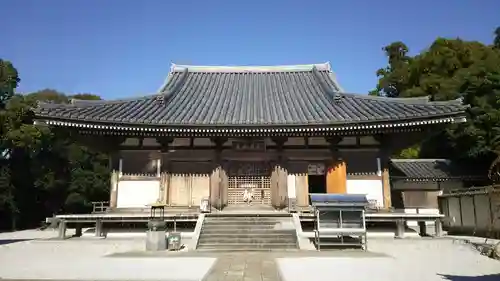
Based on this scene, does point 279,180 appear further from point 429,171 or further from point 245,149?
point 429,171

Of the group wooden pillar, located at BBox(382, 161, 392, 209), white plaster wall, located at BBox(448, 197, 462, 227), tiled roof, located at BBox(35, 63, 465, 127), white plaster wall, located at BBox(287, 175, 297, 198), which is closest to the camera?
tiled roof, located at BBox(35, 63, 465, 127)

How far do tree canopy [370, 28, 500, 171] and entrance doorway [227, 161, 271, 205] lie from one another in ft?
27.7

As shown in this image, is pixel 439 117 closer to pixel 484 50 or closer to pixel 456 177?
pixel 456 177

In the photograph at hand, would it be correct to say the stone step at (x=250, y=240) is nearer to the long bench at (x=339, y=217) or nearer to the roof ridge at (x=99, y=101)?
the long bench at (x=339, y=217)

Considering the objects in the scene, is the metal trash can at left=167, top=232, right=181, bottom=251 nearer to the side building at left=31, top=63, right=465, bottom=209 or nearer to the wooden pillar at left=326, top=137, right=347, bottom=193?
the side building at left=31, top=63, right=465, bottom=209

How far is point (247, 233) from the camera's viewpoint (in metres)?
12.4

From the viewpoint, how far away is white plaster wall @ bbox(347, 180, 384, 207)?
15.3 meters

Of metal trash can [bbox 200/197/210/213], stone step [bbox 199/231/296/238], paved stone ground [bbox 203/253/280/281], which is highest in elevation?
metal trash can [bbox 200/197/210/213]

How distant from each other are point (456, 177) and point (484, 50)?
16.6 m

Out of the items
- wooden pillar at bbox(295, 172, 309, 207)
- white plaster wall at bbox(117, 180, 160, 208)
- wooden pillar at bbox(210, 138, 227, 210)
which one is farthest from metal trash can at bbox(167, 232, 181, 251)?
wooden pillar at bbox(295, 172, 309, 207)

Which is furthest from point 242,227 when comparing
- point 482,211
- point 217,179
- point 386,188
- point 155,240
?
point 482,211

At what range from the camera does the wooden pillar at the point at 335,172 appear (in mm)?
15219

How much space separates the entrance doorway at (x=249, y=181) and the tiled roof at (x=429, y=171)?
32.6ft

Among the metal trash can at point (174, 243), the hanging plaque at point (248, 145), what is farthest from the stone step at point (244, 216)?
the hanging plaque at point (248, 145)
